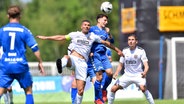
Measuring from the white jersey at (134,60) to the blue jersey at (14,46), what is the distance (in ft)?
14.6

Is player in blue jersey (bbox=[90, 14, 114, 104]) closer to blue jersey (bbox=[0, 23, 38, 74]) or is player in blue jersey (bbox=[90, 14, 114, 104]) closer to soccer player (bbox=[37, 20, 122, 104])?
soccer player (bbox=[37, 20, 122, 104])

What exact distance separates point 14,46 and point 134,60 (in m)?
4.73

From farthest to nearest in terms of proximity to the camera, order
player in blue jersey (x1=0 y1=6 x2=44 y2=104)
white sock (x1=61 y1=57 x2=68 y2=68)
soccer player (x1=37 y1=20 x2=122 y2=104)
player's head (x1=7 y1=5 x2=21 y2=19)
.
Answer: soccer player (x1=37 y1=20 x2=122 y2=104), white sock (x1=61 y1=57 x2=68 y2=68), player in blue jersey (x1=0 y1=6 x2=44 y2=104), player's head (x1=7 y1=5 x2=21 y2=19)

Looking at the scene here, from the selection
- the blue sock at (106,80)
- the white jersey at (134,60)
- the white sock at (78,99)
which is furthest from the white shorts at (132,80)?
the white sock at (78,99)

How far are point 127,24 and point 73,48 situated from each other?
12.7 metres

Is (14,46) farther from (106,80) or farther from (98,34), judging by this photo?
(106,80)

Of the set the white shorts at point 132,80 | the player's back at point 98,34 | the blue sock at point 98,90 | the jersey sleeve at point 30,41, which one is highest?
the jersey sleeve at point 30,41

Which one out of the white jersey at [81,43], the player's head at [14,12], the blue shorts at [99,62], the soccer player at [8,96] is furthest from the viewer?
the soccer player at [8,96]

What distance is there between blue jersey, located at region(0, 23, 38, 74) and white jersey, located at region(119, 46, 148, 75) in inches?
175

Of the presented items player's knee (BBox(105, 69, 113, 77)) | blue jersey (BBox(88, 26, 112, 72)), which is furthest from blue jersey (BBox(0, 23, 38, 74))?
player's knee (BBox(105, 69, 113, 77))

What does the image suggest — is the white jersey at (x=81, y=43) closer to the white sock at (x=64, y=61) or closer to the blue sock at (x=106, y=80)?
the white sock at (x=64, y=61)

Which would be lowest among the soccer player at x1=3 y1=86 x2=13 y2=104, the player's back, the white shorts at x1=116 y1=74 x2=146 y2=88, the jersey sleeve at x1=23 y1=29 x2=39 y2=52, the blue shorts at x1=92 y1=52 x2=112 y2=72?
the soccer player at x1=3 y1=86 x2=13 y2=104

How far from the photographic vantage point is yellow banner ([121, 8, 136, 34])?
27312 millimetres

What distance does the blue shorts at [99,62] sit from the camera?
16594 millimetres
